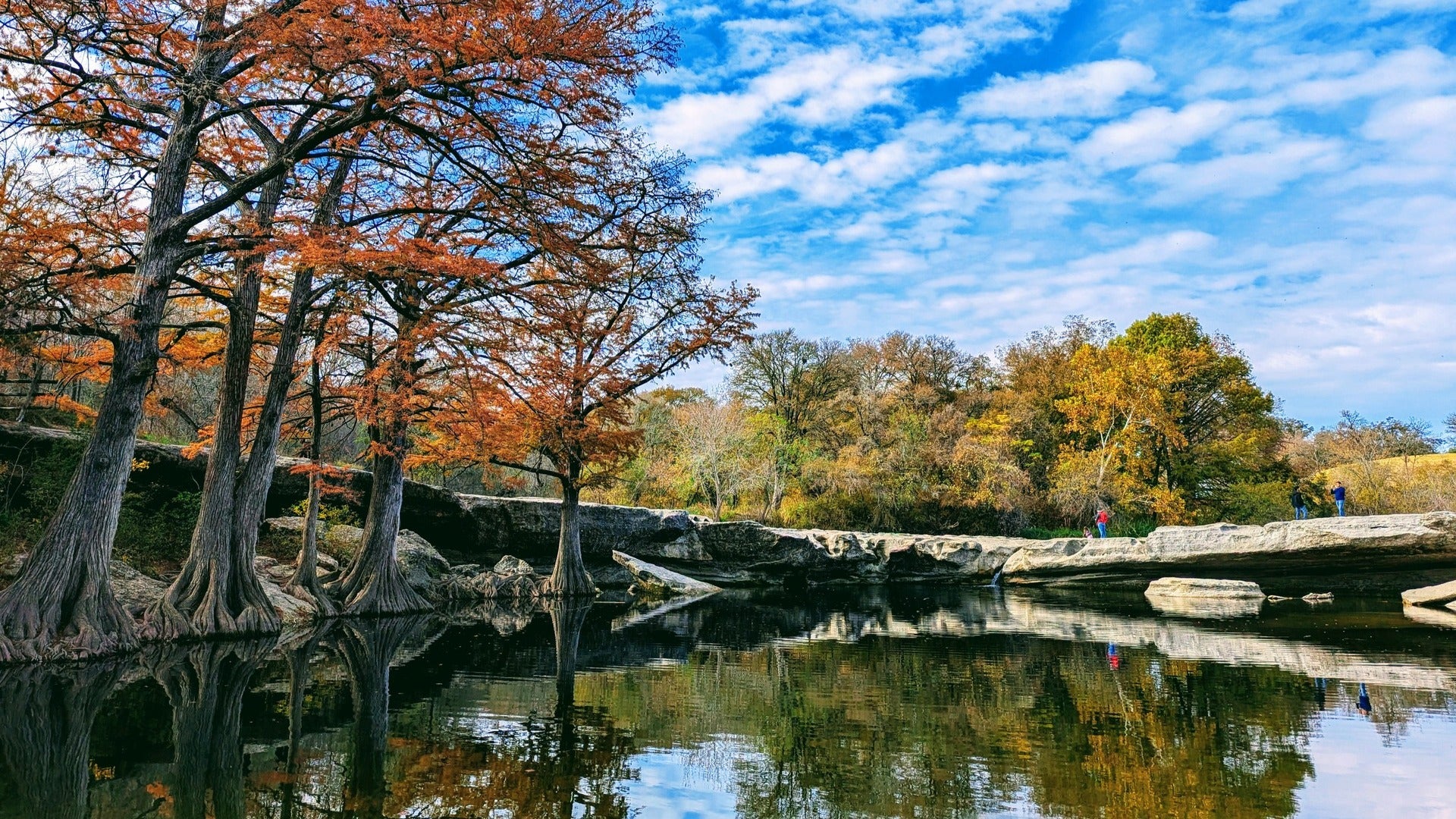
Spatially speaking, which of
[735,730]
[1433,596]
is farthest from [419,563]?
[1433,596]

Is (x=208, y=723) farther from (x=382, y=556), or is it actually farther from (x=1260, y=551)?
(x=1260, y=551)

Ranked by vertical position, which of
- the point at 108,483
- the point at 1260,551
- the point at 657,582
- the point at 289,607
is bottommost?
the point at 657,582

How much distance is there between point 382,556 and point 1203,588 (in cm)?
2089

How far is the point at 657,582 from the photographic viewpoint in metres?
24.0

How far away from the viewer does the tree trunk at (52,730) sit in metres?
4.63

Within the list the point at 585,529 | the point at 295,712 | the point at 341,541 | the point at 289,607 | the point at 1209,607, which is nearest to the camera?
the point at 295,712

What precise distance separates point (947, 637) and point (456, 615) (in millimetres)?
9514

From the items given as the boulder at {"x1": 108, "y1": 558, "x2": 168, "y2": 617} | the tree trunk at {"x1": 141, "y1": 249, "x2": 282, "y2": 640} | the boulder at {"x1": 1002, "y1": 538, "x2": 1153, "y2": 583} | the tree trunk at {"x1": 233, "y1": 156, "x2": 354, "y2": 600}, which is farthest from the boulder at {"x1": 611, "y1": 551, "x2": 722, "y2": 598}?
the boulder at {"x1": 108, "y1": 558, "x2": 168, "y2": 617}

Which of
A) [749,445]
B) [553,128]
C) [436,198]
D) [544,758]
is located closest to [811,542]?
[749,445]

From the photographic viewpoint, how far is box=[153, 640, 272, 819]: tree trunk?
184 inches

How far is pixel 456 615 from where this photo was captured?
54.7ft

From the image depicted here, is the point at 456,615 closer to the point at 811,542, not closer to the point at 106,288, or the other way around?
the point at 106,288

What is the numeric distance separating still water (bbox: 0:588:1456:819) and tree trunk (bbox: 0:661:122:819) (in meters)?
0.03

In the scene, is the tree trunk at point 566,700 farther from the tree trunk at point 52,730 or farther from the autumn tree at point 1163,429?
the autumn tree at point 1163,429
